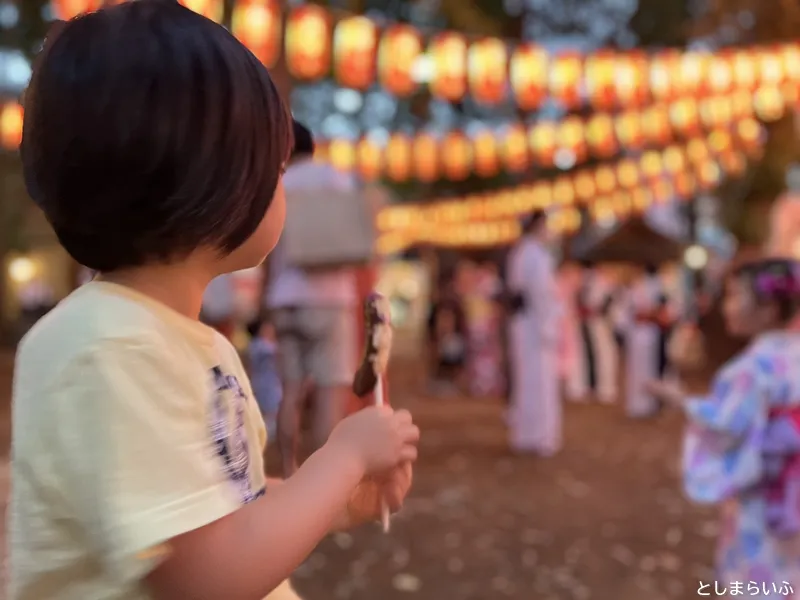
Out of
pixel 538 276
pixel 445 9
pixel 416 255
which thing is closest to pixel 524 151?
pixel 445 9

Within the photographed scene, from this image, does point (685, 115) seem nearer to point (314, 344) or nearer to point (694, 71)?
point (694, 71)

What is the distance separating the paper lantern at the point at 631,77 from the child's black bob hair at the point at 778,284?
5898 millimetres

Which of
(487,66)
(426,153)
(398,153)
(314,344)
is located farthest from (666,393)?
(398,153)

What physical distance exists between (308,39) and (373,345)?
610 cm

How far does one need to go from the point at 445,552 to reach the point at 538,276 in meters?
2.91

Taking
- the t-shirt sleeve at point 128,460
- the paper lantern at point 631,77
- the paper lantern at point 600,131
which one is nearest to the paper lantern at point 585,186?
the paper lantern at point 600,131

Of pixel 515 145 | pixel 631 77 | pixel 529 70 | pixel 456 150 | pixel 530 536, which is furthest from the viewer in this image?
pixel 456 150

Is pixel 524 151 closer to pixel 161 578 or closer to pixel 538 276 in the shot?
pixel 538 276

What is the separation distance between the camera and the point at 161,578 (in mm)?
771

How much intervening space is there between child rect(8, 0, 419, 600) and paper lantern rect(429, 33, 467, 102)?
270 inches

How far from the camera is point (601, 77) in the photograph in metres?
8.09

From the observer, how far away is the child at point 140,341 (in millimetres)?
743

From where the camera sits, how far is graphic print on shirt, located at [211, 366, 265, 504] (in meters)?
0.86

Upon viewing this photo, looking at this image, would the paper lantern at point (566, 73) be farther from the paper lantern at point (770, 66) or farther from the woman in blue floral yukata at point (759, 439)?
the woman in blue floral yukata at point (759, 439)
